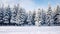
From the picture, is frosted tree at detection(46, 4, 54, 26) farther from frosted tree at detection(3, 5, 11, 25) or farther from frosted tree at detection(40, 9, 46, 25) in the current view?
frosted tree at detection(3, 5, 11, 25)

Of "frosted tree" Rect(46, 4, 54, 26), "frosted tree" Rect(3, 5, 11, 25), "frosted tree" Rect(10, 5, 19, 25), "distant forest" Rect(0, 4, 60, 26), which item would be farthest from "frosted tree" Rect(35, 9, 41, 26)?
"frosted tree" Rect(3, 5, 11, 25)

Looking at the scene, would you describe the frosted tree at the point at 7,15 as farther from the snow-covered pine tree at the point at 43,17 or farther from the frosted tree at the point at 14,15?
the snow-covered pine tree at the point at 43,17

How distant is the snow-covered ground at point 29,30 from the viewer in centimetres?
280

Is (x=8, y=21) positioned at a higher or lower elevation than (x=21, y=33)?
higher

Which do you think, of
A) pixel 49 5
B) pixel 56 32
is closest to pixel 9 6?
pixel 49 5

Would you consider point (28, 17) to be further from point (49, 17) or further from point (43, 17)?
point (49, 17)

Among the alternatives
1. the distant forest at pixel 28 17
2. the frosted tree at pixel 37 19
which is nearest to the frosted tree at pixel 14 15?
the distant forest at pixel 28 17

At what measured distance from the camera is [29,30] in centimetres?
284

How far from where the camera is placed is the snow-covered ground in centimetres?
280

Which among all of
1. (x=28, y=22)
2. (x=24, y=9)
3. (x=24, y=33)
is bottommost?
(x=24, y=33)

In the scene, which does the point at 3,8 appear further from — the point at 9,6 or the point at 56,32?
the point at 56,32

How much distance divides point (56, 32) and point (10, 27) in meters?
1.12

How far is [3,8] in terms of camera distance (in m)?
2.80

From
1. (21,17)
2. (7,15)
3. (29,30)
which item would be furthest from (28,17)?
(7,15)
